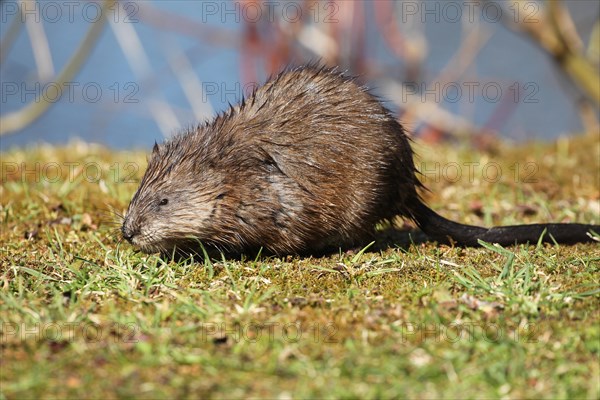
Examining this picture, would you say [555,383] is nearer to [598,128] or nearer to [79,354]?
[79,354]

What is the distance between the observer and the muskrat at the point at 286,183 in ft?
14.5

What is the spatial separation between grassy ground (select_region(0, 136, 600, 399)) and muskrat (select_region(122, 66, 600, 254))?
140 mm

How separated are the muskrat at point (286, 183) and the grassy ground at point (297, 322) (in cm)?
14

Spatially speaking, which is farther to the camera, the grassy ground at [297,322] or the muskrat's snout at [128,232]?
the muskrat's snout at [128,232]

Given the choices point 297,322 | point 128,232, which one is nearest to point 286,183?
point 128,232

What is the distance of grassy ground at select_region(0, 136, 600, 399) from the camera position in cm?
279

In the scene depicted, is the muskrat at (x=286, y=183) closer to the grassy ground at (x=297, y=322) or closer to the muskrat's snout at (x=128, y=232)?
the muskrat's snout at (x=128, y=232)

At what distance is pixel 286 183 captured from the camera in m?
4.46

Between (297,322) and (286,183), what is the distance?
1306 millimetres

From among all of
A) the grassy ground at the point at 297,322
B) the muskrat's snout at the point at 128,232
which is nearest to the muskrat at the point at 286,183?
the muskrat's snout at the point at 128,232

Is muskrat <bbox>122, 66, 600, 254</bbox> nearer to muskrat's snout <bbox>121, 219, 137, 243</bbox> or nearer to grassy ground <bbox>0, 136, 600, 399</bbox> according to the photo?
muskrat's snout <bbox>121, 219, 137, 243</bbox>

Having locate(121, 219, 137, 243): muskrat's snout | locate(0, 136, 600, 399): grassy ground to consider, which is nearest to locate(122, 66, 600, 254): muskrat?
locate(121, 219, 137, 243): muskrat's snout

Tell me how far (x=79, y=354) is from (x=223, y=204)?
1.61 m

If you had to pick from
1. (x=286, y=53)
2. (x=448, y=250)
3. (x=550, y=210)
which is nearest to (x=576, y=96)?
(x=286, y=53)
